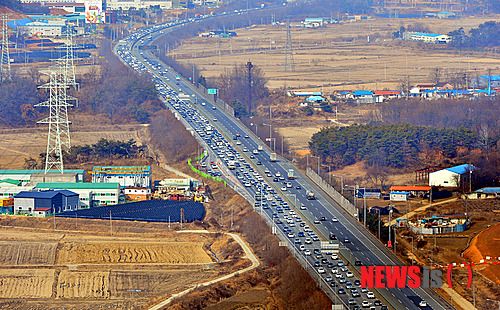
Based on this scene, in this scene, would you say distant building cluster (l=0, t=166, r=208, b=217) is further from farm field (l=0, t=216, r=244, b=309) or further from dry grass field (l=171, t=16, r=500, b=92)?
dry grass field (l=171, t=16, r=500, b=92)

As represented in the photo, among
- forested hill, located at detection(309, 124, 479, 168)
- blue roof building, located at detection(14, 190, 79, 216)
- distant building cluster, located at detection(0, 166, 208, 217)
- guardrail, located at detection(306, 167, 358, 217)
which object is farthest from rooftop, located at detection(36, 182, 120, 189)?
forested hill, located at detection(309, 124, 479, 168)

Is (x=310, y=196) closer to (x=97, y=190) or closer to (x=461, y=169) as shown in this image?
(x=461, y=169)

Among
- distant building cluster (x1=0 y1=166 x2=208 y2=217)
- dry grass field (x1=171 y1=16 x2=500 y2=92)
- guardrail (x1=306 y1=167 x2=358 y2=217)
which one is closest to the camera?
guardrail (x1=306 y1=167 x2=358 y2=217)

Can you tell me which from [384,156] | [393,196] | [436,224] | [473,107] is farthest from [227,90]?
[436,224]

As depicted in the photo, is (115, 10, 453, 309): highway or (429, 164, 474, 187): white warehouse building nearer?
(115, 10, 453, 309): highway

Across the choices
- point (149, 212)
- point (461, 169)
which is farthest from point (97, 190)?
point (461, 169)

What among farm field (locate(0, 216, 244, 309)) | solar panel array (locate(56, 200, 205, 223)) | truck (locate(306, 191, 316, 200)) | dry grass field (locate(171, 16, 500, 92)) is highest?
dry grass field (locate(171, 16, 500, 92))

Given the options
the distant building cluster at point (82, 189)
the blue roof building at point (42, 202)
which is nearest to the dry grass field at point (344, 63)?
the distant building cluster at point (82, 189)

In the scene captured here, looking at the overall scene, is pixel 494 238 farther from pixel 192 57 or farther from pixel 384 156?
pixel 192 57
